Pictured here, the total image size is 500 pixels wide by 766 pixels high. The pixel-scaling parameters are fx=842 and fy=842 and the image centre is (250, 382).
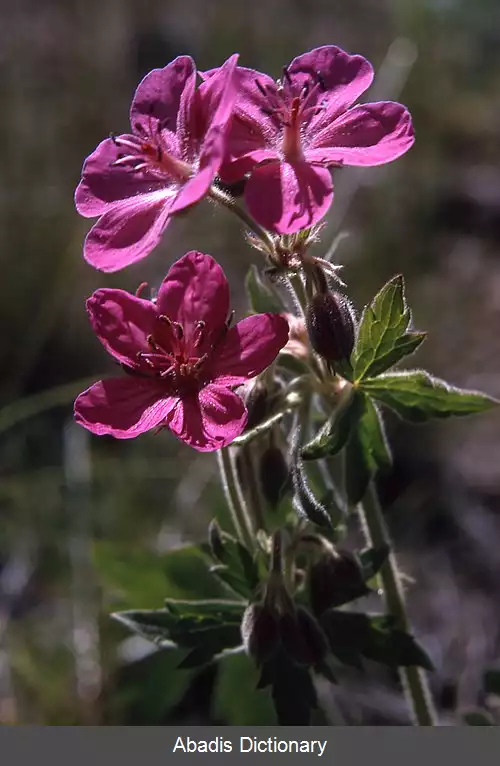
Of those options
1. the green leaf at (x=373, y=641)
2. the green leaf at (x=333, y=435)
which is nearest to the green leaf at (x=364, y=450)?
the green leaf at (x=333, y=435)

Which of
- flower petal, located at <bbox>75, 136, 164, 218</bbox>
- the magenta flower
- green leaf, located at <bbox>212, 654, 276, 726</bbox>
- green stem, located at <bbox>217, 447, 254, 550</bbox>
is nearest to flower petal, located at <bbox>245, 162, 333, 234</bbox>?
the magenta flower

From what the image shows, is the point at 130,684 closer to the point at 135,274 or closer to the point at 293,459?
the point at 293,459

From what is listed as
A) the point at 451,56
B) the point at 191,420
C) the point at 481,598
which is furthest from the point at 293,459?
the point at 451,56

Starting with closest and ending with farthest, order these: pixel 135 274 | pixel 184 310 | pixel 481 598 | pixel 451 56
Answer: pixel 184 310 < pixel 481 598 < pixel 135 274 < pixel 451 56
